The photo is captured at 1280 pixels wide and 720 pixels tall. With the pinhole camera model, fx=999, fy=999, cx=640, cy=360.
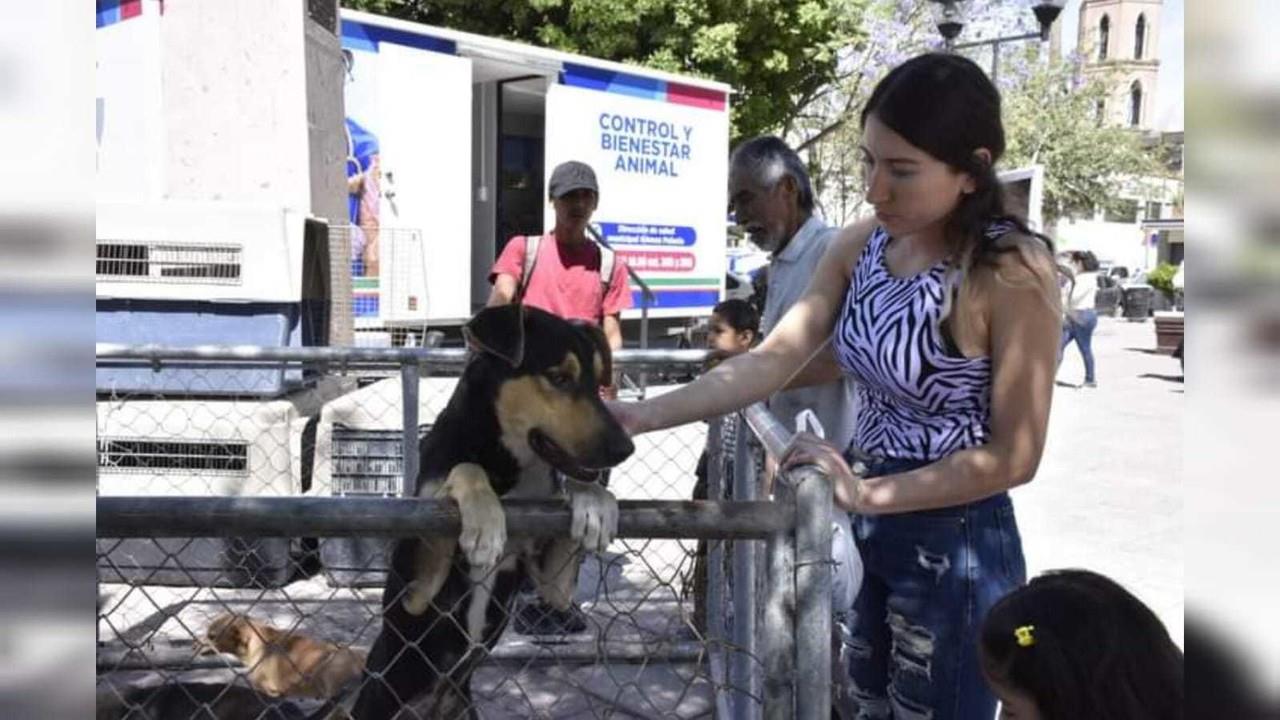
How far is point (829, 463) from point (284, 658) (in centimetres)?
277

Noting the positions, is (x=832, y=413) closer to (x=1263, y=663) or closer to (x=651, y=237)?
(x=1263, y=663)

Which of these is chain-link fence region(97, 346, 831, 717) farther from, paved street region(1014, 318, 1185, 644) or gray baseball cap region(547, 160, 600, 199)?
gray baseball cap region(547, 160, 600, 199)

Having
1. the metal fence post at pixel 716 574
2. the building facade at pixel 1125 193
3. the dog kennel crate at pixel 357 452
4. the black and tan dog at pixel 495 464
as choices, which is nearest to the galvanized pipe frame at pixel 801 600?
the black and tan dog at pixel 495 464

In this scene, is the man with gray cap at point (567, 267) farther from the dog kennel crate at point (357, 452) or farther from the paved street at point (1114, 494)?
the paved street at point (1114, 494)

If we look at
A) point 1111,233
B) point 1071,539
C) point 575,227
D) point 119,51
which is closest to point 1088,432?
point 1071,539

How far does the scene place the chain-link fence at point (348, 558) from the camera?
1656 mm

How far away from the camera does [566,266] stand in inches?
218

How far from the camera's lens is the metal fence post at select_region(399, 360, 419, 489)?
445 cm

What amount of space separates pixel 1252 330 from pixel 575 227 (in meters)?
4.99

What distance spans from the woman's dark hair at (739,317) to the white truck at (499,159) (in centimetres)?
595

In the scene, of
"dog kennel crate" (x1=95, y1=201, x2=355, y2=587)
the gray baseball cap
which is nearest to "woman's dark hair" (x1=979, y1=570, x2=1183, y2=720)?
the gray baseball cap

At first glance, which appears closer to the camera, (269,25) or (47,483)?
(47,483)

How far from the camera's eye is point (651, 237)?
13117mm

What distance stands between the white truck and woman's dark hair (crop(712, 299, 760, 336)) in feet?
19.5
